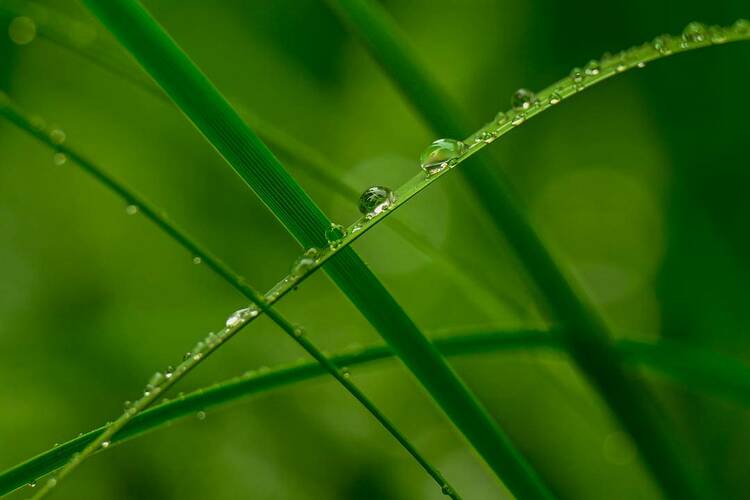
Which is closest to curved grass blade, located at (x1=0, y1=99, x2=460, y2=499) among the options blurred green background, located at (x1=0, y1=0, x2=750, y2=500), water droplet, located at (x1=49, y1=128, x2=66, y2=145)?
water droplet, located at (x1=49, y1=128, x2=66, y2=145)

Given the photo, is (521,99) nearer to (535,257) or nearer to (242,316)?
(535,257)

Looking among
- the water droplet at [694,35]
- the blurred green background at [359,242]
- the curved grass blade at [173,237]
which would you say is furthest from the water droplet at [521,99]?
the blurred green background at [359,242]

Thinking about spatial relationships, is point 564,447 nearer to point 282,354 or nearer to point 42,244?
point 282,354

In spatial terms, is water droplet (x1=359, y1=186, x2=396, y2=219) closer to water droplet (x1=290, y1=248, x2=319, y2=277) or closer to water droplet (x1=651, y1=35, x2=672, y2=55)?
water droplet (x1=290, y1=248, x2=319, y2=277)

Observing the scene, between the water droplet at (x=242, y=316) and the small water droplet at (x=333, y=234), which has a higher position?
the small water droplet at (x=333, y=234)

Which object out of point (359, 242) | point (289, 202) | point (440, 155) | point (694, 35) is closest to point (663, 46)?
point (694, 35)

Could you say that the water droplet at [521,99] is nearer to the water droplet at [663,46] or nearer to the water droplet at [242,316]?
the water droplet at [663,46]
